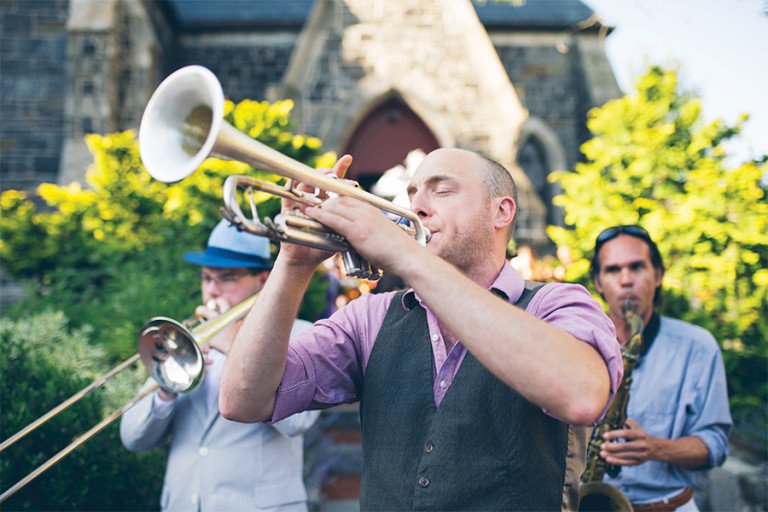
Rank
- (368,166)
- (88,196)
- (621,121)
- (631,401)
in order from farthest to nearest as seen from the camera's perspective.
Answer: (368,166) < (88,196) < (621,121) < (631,401)

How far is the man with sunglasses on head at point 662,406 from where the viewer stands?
3012 mm

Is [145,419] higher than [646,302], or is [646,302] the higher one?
[646,302]

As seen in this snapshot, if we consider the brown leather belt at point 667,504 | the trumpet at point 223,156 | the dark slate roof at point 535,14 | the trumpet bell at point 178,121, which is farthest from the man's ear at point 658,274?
the dark slate roof at point 535,14

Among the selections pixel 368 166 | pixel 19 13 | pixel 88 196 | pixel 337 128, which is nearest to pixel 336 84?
pixel 337 128

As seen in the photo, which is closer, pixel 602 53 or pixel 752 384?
pixel 752 384

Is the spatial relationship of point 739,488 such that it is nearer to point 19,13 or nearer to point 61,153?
point 61,153

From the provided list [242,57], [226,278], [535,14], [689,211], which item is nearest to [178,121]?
[226,278]

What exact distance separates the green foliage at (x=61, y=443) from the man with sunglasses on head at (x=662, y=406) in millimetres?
2667

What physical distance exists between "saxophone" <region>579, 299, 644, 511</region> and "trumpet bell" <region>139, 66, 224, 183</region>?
2.49m

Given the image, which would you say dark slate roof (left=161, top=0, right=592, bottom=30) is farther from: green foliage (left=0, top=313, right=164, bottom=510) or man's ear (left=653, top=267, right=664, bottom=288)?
green foliage (left=0, top=313, right=164, bottom=510)

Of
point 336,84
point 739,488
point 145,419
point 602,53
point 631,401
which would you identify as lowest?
point 739,488

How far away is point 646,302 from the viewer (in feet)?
11.5

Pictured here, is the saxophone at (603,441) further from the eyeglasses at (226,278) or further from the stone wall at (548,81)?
the stone wall at (548,81)

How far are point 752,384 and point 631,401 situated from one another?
91.7 inches
